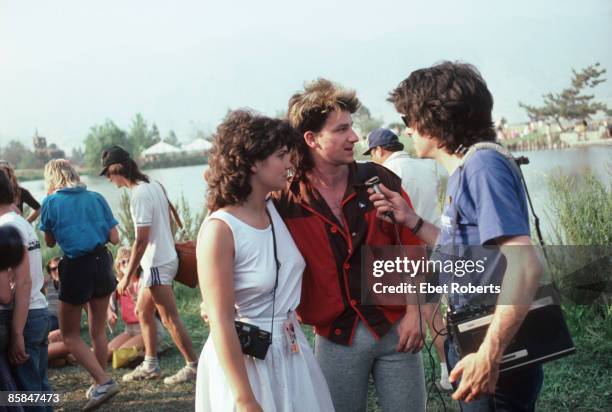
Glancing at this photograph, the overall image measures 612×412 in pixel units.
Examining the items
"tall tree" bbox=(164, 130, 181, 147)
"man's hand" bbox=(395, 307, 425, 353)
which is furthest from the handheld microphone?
"tall tree" bbox=(164, 130, 181, 147)

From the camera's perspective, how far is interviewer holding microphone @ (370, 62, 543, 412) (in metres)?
2.09

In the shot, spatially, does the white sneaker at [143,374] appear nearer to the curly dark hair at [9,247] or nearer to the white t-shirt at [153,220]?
the white t-shirt at [153,220]

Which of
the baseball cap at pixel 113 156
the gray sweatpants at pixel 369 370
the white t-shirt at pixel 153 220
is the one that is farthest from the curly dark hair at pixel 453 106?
the baseball cap at pixel 113 156

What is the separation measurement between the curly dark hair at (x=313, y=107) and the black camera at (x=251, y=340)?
0.75 meters

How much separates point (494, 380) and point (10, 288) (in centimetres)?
291

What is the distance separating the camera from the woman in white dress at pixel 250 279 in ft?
8.19

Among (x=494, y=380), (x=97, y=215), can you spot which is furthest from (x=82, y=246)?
(x=494, y=380)

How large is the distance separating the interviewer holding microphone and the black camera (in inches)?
26.6

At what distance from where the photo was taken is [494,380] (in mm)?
2156

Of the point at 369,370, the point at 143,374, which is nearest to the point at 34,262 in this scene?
the point at 143,374

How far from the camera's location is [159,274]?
589cm

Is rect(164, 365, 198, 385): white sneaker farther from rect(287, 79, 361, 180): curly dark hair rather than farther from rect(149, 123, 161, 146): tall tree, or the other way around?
rect(149, 123, 161, 146): tall tree

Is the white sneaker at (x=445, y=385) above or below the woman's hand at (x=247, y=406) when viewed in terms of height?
below

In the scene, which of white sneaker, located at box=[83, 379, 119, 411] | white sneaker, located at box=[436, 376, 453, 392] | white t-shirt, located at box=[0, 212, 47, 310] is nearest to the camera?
white t-shirt, located at box=[0, 212, 47, 310]
